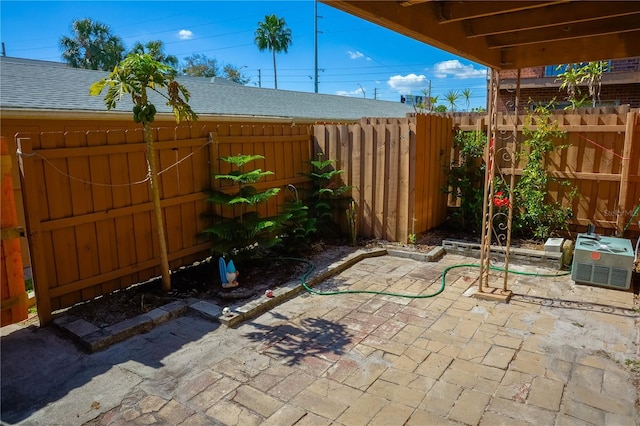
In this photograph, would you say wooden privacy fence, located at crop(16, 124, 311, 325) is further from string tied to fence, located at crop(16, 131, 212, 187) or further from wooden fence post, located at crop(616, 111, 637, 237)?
wooden fence post, located at crop(616, 111, 637, 237)

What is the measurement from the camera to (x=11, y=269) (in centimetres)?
350

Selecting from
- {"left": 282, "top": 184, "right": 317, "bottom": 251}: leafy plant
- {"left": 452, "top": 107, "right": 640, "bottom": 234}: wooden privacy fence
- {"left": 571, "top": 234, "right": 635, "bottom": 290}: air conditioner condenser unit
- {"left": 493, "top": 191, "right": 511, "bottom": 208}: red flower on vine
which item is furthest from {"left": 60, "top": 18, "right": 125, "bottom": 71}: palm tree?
{"left": 571, "top": 234, "right": 635, "bottom": 290}: air conditioner condenser unit

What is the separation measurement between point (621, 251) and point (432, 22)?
3612 mm

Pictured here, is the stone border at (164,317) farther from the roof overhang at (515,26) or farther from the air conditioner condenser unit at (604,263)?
the air conditioner condenser unit at (604,263)

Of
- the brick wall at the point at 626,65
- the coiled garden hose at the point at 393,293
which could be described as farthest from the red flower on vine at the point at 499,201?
the brick wall at the point at 626,65

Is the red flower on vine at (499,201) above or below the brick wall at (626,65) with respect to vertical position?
below

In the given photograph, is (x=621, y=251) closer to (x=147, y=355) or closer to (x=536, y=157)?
(x=536, y=157)

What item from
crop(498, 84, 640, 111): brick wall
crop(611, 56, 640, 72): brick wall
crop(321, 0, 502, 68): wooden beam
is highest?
crop(611, 56, 640, 72): brick wall

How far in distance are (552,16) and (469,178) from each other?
4.10 meters

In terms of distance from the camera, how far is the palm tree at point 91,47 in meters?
29.0

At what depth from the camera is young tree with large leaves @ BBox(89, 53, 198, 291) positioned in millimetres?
3861

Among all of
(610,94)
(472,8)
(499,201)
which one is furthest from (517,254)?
(610,94)

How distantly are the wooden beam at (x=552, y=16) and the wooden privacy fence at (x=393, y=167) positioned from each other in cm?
274

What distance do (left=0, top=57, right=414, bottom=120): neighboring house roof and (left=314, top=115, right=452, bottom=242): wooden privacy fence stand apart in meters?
4.25
